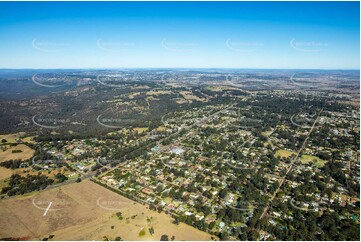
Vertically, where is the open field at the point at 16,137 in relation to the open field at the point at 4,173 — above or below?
below

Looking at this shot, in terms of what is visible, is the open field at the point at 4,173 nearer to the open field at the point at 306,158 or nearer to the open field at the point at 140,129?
the open field at the point at 140,129

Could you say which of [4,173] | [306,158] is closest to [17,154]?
[4,173]

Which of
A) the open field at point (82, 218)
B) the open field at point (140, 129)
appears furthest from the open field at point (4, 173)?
the open field at point (140, 129)

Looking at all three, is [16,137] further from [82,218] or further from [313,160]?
[313,160]

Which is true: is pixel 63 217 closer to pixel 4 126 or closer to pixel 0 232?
pixel 0 232

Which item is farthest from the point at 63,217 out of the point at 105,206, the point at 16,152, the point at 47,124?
the point at 47,124
